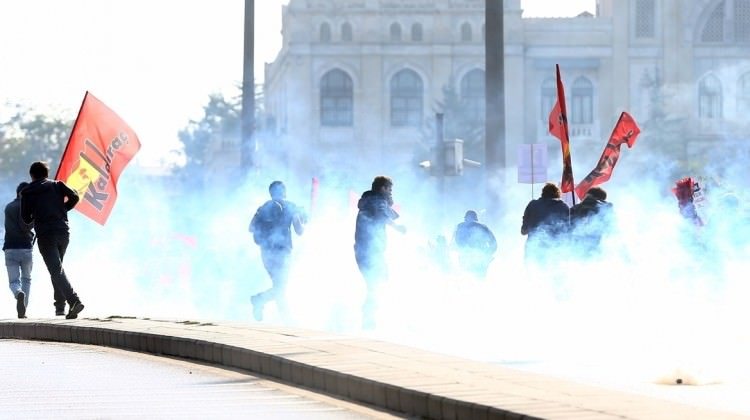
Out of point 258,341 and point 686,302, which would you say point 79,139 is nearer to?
point 686,302

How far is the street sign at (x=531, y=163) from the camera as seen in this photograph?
1091 inches

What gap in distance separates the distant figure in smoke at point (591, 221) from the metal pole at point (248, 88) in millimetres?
7702

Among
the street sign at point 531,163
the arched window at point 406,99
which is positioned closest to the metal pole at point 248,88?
the street sign at point 531,163

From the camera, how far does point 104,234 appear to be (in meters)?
55.0

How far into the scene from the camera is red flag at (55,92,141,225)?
2138cm

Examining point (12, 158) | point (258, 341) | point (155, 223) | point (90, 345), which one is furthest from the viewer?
point (12, 158)

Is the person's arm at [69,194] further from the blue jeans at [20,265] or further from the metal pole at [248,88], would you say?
the metal pole at [248,88]

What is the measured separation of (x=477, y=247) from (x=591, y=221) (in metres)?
3.03

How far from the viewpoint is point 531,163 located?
2773cm

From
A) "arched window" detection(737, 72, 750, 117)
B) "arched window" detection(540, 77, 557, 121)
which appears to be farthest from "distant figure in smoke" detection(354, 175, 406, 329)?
"arched window" detection(737, 72, 750, 117)

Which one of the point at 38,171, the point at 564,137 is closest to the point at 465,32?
the point at 564,137

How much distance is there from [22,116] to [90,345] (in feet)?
373

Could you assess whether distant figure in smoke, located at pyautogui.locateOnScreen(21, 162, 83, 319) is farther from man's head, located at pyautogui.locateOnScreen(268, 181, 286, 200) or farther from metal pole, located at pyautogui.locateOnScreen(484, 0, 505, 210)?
metal pole, located at pyautogui.locateOnScreen(484, 0, 505, 210)

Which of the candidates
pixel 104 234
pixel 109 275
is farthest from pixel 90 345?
pixel 104 234
